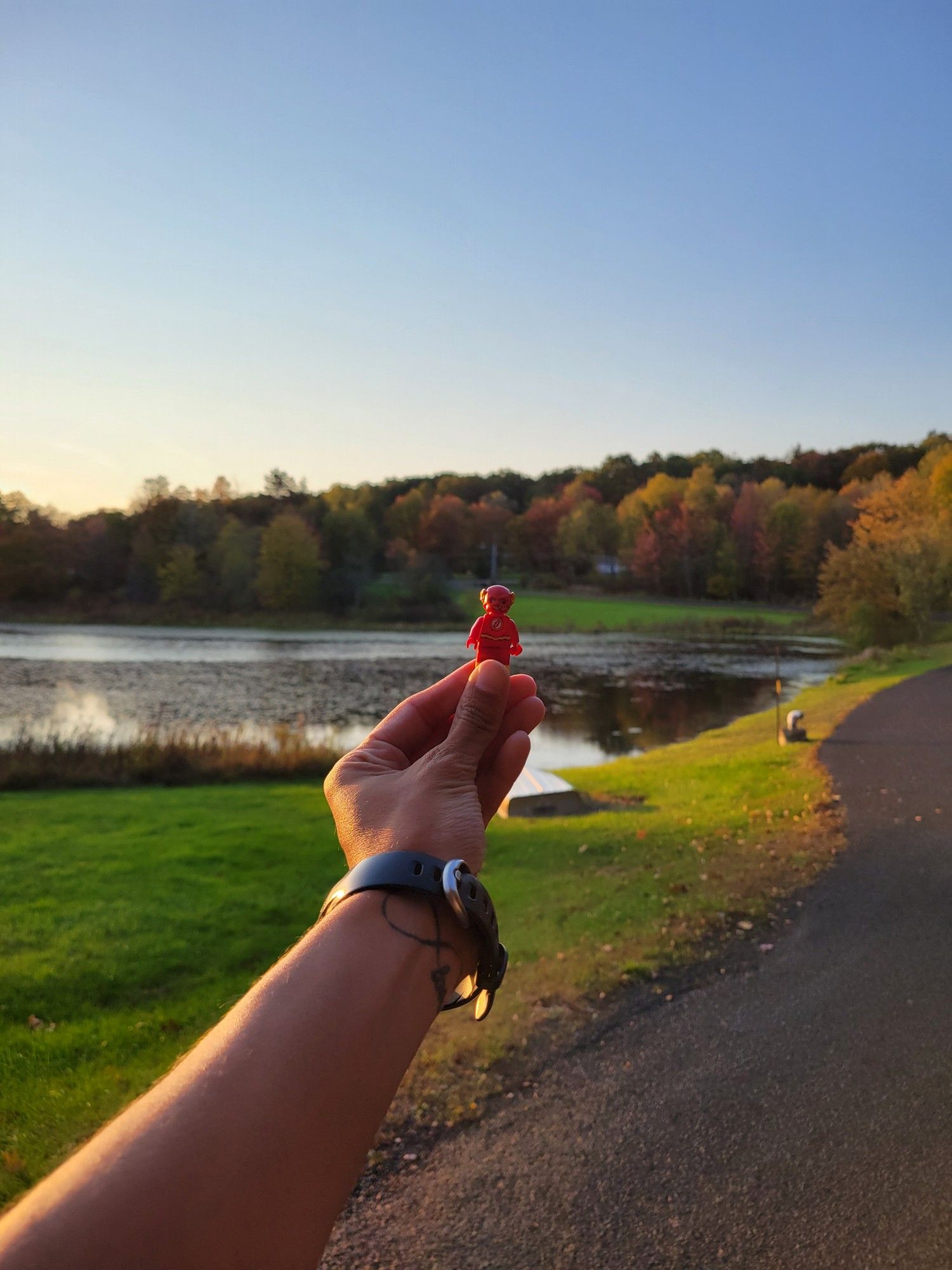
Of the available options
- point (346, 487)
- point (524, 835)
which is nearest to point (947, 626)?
point (524, 835)

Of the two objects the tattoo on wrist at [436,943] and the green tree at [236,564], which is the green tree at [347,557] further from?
the tattoo on wrist at [436,943]

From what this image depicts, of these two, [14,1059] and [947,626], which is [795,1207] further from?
[947,626]

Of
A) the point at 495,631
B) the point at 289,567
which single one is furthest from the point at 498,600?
the point at 289,567

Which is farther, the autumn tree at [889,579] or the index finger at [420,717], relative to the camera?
the autumn tree at [889,579]

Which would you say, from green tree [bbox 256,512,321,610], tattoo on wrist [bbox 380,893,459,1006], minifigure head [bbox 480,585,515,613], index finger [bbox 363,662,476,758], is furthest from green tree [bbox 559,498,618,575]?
tattoo on wrist [bbox 380,893,459,1006]

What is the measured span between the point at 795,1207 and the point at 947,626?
133 ft

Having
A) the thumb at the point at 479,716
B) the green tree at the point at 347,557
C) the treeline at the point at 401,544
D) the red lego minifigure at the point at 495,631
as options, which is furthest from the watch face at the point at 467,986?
the green tree at the point at 347,557

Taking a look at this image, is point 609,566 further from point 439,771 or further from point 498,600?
point 439,771

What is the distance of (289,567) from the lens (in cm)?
5844

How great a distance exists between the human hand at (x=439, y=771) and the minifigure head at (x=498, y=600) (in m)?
0.49

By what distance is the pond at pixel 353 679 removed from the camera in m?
23.8

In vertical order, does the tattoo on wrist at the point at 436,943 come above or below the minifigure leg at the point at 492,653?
below

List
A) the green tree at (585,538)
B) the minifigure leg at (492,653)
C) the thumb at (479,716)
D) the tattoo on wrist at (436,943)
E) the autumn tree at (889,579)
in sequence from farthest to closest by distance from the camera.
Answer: the green tree at (585,538) < the autumn tree at (889,579) < the minifigure leg at (492,653) < the thumb at (479,716) < the tattoo on wrist at (436,943)

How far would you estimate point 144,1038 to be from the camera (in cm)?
504
